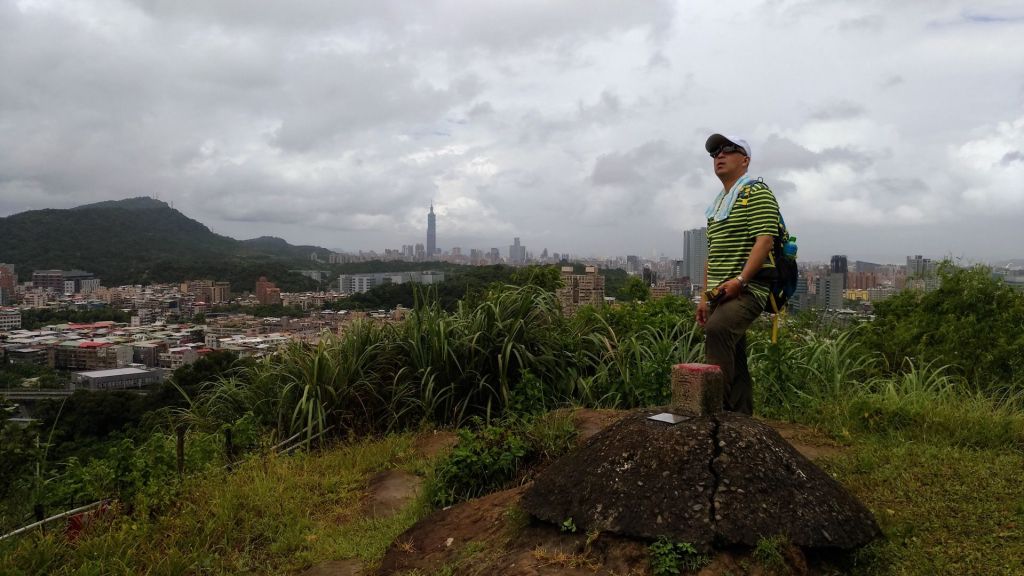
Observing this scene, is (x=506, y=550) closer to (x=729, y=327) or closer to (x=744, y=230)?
(x=729, y=327)

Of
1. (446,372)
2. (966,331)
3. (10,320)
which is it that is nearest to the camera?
(446,372)

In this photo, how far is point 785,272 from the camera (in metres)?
3.55

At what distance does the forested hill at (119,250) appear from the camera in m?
57.4

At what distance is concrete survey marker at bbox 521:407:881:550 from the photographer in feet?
7.55

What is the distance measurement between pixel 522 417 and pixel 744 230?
2251 millimetres

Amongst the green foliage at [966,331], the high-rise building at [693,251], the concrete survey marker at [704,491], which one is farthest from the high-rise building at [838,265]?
the concrete survey marker at [704,491]

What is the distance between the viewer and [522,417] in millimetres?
4875

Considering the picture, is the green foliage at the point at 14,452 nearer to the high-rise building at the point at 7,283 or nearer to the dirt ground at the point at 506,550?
the dirt ground at the point at 506,550

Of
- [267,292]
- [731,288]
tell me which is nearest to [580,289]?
[731,288]

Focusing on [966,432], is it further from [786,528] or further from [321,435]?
[321,435]

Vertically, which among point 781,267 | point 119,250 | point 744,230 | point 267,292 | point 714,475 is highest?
point 119,250

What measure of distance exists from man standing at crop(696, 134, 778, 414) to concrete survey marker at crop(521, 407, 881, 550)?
0.74m

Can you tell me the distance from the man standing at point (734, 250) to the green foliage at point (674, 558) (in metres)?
1.45

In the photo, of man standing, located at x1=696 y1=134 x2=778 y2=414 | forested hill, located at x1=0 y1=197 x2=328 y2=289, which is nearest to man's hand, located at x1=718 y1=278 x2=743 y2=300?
man standing, located at x1=696 y1=134 x2=778 y2=414
